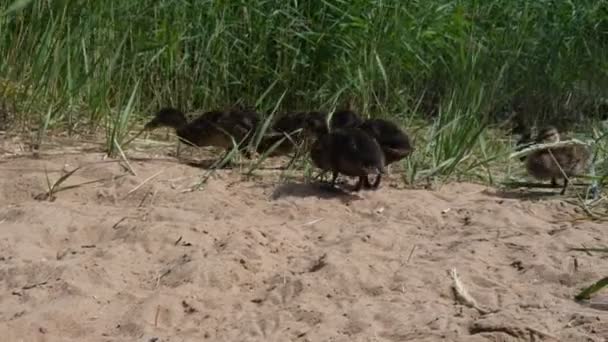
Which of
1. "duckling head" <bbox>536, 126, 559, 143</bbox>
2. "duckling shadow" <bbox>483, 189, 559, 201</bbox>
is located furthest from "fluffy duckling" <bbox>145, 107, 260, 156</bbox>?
"duckling head" <bbox>536, 126, 559, 143</bbox>

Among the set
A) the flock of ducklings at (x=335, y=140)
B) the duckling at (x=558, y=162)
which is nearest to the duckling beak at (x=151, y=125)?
the flock of ducklings at (x=335, y=140)

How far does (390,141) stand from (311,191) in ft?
2.01

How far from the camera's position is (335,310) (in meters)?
4.82

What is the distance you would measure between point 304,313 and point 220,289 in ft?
1.64

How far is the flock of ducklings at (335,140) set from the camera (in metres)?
6.51

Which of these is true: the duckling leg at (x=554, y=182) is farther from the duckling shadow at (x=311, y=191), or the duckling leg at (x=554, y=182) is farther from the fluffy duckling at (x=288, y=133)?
the fluffy duckling at (x=288, y=133)

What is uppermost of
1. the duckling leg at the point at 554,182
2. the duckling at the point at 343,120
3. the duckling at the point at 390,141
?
the duckling at the point at 390,141

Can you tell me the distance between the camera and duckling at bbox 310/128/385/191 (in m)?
6.43

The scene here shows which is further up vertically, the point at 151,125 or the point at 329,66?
the point at 329,66

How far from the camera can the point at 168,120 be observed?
26.1 feet

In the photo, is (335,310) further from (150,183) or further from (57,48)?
(57,48)

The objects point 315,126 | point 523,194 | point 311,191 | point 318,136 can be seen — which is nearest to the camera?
point 311,191

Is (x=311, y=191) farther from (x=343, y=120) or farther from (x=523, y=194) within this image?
(x=523, y=194)

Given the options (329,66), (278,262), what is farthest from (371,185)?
(329,66)
